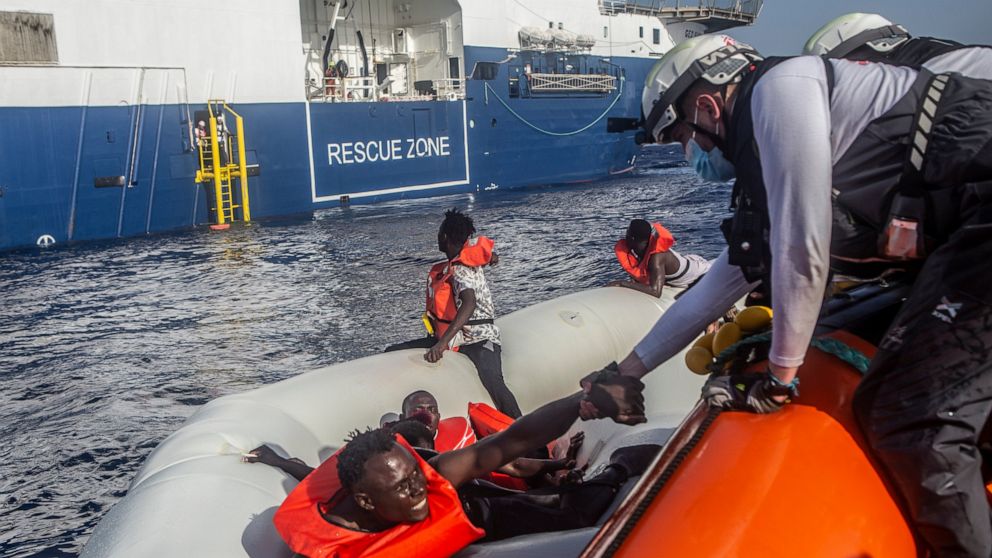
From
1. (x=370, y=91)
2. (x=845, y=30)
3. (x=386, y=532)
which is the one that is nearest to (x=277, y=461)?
(x=386, y=532)

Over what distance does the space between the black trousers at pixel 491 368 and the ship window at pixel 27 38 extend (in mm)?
12440

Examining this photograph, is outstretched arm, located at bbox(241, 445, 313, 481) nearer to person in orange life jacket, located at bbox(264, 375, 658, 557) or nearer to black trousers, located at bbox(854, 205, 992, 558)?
person in orange life jacket, located at bbox(264, 375, 658, 557)

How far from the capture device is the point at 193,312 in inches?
394

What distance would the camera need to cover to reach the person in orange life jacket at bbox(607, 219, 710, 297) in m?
6.19

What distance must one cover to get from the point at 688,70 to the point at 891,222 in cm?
62

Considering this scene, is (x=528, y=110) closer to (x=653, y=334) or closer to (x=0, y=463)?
(x=0, y=463)

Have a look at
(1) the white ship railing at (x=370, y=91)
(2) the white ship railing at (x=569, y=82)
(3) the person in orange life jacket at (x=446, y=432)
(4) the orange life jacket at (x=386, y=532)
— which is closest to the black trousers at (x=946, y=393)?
(4) the orange life jacket at (x=386, y=532)

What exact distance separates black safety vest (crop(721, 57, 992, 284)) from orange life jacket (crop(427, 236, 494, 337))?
3.17m

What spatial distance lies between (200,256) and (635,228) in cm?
928

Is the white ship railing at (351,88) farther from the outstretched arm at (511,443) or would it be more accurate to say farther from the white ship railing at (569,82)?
the outstretched arm at (511,443)

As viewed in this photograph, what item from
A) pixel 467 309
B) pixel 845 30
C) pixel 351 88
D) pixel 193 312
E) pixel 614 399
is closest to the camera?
pixel 614 399

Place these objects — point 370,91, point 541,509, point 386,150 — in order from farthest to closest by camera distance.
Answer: point 370,91 < point 386,150 < point 541,509

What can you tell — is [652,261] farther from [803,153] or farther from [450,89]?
[450,89]

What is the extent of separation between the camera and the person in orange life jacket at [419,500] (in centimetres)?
265
